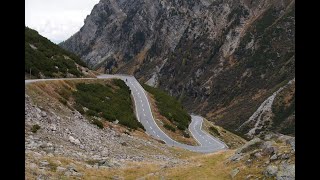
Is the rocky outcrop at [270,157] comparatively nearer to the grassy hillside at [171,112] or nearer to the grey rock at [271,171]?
the grey rock at [271,171]

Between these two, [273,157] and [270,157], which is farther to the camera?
[270,157]

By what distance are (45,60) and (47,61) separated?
415 millimetres

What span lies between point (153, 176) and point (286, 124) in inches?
5217

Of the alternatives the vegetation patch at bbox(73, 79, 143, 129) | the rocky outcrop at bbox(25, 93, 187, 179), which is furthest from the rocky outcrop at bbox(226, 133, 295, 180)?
the vegetation patch at bbox(73, 79, 143, 129)

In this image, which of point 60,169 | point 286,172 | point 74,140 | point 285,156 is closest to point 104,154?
point 74,140

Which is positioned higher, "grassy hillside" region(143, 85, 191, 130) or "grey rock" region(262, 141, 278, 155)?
"grassy hillside" region(143, 85, 191, 130)

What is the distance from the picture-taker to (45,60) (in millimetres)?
63250

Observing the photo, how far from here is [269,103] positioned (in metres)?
174

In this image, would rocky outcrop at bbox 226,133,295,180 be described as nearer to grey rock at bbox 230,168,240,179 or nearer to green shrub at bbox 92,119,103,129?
grey rock at bbox 230,168,240,179

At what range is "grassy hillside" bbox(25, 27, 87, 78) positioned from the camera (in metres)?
59.5

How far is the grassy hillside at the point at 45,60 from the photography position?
5947cm

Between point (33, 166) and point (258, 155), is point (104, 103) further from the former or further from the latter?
point (258, 155)
